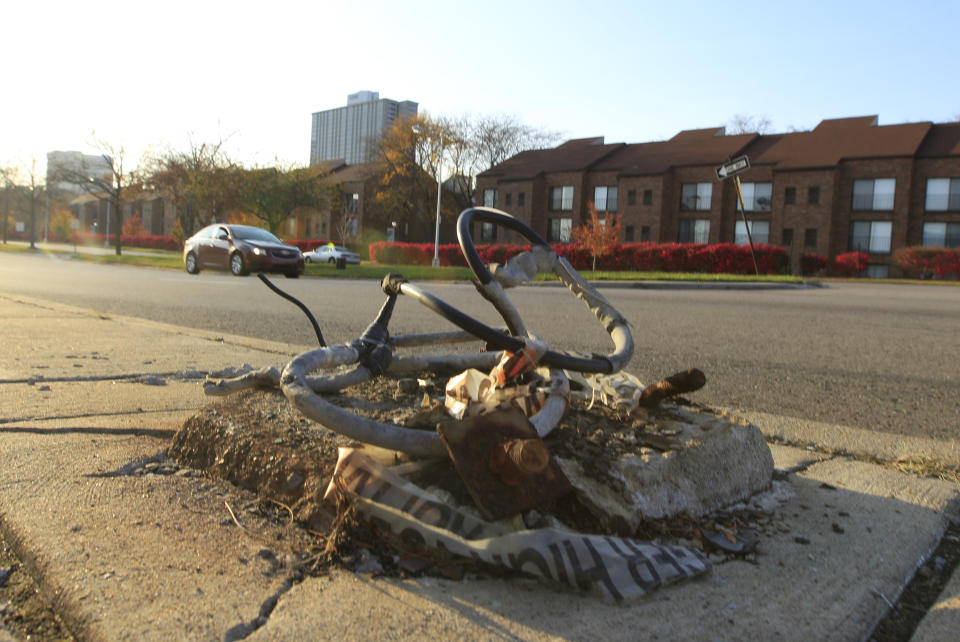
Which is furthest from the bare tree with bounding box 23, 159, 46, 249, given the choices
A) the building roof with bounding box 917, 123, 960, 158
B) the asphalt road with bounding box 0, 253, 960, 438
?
Answer: the building roof with bounding box 917, 123, 960, 158

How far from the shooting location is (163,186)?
37844 mm

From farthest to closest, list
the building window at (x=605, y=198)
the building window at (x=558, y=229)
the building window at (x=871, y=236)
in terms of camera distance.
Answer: the building window at (x=558, y=229) < the building window at (x=605, y=198) < the building window at (x=871, y=236)

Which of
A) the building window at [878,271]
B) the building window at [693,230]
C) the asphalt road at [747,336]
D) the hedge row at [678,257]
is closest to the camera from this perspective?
the asphalt road at [747,336]

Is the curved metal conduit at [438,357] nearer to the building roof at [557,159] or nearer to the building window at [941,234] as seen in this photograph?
the building window at [941,234]

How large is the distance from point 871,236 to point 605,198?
17688 millimetres

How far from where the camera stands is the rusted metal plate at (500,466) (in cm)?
139

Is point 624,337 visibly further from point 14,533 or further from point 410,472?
point 14,533

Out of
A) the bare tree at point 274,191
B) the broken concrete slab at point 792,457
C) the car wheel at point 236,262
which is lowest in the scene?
the broken concrete slab at point 792,457

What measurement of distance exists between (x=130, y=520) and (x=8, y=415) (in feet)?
4.22

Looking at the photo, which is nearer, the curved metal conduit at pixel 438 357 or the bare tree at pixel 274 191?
the curved metal conduit at pixel 438 357

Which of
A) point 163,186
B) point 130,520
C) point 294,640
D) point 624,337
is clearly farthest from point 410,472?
point 163,186

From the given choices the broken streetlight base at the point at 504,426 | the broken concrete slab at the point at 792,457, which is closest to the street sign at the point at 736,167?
the broken concrete slab at the point at 792,457

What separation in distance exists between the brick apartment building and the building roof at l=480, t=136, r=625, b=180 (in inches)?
6.8

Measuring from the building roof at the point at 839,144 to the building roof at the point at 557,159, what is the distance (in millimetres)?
11410
